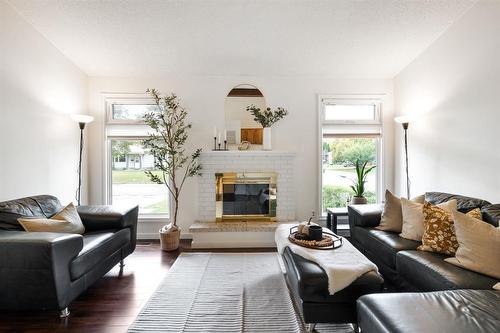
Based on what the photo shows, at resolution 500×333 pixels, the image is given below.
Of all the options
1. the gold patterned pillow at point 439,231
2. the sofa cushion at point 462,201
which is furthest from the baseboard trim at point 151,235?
the sofa cushion at point 462,201

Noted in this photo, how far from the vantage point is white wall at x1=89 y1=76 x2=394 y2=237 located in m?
4.25

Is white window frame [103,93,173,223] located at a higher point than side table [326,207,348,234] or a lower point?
higher

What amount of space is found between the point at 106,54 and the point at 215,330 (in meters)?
3.68

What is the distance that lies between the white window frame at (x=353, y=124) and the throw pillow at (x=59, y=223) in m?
3.33

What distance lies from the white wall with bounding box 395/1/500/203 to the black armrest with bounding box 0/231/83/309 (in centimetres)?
389

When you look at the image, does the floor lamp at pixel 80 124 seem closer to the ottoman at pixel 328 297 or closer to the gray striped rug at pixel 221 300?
the gray striped rug at pixel 221 300

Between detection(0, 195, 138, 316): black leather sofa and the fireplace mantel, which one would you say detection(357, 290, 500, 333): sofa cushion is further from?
the fireplace mantel

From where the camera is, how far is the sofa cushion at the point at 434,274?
1.74 m

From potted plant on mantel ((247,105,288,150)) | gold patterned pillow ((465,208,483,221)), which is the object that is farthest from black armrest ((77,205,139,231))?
gold patterned pillow ((465,208,483,221))

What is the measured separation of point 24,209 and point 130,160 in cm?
199

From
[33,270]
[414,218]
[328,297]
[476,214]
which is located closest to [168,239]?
[33,270]

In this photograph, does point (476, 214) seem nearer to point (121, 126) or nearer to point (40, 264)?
point (40, 264)

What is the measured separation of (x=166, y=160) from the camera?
13.5ft

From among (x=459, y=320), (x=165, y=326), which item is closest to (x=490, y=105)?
(x=459, y=320)
